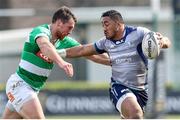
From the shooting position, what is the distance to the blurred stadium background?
22.9m

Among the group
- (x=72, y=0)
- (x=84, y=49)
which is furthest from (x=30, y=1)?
(x=84, y=49)

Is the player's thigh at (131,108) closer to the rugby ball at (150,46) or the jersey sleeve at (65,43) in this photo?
the rugby ball at (150,46)

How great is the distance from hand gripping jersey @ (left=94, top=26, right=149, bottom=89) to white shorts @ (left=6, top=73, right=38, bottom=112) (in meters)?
1.18

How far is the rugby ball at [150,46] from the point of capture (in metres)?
11.1

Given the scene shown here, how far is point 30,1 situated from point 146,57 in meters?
22.6

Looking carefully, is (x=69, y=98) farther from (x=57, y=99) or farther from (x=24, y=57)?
(x=24, y=57)

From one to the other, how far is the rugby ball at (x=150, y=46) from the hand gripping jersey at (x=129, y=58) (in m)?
0.23

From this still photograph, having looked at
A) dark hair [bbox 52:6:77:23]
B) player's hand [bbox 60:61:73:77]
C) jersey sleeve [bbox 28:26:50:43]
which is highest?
dark hair [bbox 52:6:77:23]

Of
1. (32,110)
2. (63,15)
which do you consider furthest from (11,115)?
(63,15)

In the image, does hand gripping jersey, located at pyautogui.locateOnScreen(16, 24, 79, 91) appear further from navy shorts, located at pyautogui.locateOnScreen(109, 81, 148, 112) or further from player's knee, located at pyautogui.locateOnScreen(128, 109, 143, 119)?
player's knee, located at pyautogui.locateOnScreen(128, 109, 143, 119)

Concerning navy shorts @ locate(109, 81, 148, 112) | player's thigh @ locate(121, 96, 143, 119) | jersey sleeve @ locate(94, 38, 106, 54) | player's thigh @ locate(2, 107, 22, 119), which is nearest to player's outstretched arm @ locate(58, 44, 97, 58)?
jersey sleeve @ locate(94, 38, 106, 54)

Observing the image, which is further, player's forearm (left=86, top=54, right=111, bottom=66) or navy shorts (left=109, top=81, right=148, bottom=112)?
player's forearm (left=86, top=54, right=111, bottom=66)

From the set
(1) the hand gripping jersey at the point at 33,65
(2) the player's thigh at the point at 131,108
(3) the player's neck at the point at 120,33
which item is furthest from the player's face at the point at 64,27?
(2) the player's thigh at the point at 131,108

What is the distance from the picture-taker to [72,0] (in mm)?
32094
